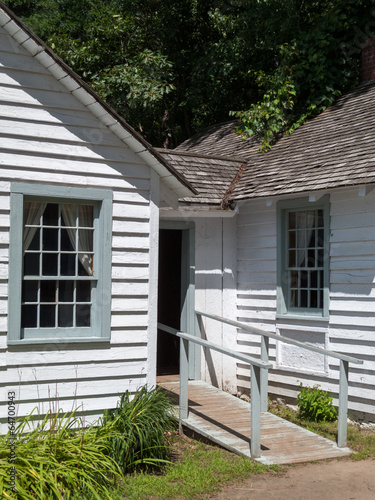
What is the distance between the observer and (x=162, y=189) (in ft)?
29.1

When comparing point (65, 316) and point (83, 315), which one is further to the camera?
point (83, 315)

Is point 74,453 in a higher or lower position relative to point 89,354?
lower

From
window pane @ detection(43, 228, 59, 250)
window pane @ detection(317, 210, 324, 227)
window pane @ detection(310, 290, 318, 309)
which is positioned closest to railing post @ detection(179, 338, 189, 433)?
window pane @ detection(43, 228, 59, 250)

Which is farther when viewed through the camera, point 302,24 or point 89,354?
point 302,24

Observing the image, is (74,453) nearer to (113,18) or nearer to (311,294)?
(311,294)

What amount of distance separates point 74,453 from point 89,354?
1.60 meters

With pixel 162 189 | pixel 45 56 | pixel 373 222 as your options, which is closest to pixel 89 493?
pixel 162 189

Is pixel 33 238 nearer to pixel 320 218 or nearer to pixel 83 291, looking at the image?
pixel 83 291

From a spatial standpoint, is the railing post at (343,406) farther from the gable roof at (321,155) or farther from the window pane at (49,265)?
the window pane at (49,265)

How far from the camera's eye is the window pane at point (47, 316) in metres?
7.94

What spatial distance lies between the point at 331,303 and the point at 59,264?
175 inches

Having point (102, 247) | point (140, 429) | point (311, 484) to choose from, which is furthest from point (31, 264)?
point (311, 484)

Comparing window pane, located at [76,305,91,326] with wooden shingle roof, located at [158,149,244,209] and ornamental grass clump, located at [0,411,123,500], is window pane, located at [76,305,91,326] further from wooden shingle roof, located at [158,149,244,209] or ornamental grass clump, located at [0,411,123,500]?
wooden shingle roof, located at [158,149,244,209]

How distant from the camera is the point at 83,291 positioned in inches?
321
